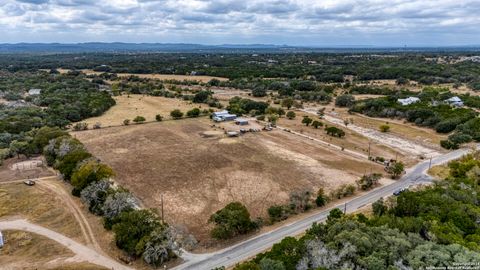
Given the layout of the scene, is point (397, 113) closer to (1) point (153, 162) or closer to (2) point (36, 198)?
(1) point (153, 162)

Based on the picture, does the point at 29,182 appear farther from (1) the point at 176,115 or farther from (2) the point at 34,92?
(2) the point at 34,92

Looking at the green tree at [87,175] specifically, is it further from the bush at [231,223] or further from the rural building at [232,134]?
the rural building at [232,134]

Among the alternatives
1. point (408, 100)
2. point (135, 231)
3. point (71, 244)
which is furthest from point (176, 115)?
point (408, 100)

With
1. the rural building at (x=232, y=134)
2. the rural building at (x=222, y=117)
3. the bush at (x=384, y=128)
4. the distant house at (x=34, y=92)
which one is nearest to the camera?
the rural building at (x=232, y=134)

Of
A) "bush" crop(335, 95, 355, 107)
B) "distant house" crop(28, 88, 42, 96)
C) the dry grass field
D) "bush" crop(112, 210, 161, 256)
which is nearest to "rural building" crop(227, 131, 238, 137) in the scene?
the dry grass field

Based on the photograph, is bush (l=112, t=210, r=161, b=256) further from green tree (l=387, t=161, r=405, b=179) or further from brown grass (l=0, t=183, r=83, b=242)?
green tree (l=387, t=161, r=405, b=179)

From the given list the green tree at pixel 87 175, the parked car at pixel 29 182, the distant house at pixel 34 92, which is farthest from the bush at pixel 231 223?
the distant house at pixel 34 92
